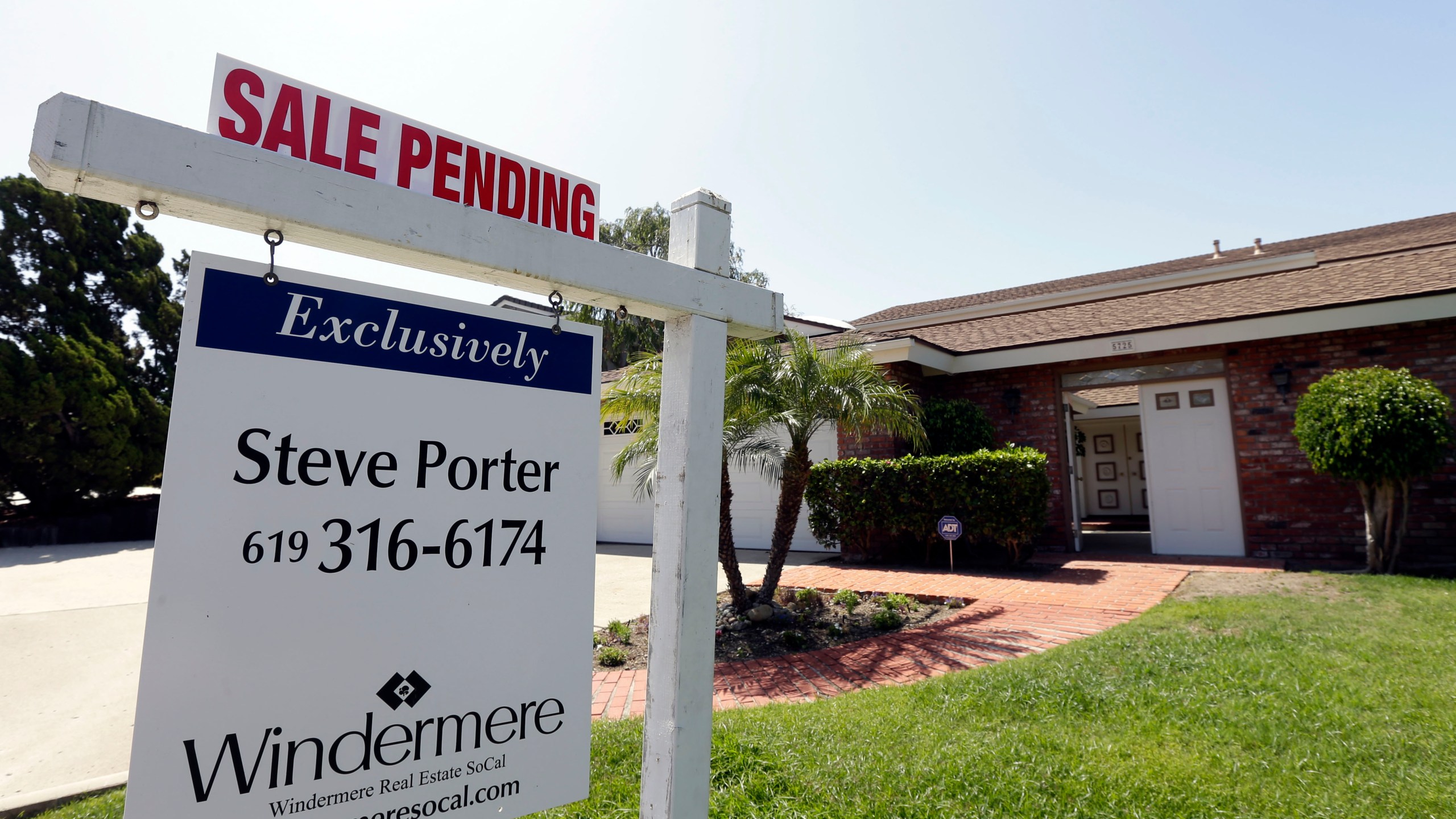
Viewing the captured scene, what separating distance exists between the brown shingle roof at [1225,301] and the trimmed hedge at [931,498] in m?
2.33

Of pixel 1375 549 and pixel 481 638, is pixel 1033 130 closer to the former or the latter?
pixel 1375 549

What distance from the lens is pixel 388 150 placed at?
1.65 m

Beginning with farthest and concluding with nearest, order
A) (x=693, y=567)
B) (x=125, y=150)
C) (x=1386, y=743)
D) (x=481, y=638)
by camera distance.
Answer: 1. (x=1386, y=743)
2. (x=693, y=567)
3. (x=481, y=638)
4. (x=125, y=150)

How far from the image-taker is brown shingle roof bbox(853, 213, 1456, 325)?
16.7 metres

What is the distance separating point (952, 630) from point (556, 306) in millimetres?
5168

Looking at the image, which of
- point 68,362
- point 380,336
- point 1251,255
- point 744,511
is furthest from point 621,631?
point 1251,255

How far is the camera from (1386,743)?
124 inches

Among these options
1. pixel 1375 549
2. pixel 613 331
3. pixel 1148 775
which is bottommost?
pixel 1148 775

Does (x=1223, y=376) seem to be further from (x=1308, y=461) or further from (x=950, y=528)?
(x=950, y=528)

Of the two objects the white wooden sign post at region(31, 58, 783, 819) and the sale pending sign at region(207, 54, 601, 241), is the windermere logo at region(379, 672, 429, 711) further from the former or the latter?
the sale pending sign at region(207, 54, 601, 241)

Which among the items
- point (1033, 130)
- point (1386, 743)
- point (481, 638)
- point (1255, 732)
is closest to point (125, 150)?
point (481, 638)

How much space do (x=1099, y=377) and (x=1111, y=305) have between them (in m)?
1.92

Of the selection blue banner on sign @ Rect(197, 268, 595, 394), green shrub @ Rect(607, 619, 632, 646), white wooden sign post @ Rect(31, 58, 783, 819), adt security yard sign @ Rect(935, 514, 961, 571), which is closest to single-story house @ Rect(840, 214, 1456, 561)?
adt security yard sign @ Rect(935, 514, 961, 571)

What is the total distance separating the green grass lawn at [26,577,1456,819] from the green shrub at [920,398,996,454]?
565cm
